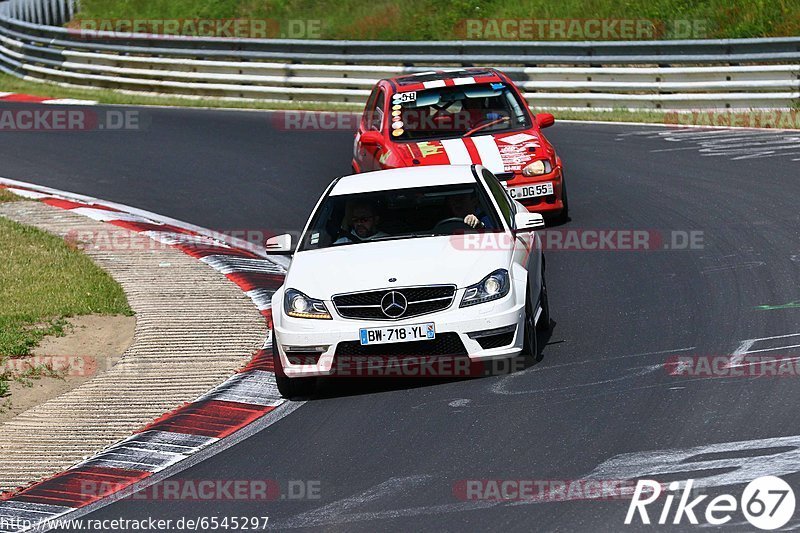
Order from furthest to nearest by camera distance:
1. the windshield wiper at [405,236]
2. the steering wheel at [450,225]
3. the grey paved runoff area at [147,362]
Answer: the steering wheel at [450,225] < the windshield wiper at [405,236] < the grey paved runoff area at [147,362]

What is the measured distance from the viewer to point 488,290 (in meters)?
8.47

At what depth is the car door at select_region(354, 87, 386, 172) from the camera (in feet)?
46.1

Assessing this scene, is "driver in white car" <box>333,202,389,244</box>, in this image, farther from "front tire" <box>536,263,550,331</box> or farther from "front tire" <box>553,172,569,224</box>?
"front tire" <box>553,172,569,224</box>

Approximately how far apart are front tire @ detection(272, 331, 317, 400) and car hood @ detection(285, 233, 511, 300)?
0.49 meters

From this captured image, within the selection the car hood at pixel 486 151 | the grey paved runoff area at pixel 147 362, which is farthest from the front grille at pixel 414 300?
the car hood at pixel 486 151

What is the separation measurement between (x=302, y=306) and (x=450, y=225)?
4.51 ft

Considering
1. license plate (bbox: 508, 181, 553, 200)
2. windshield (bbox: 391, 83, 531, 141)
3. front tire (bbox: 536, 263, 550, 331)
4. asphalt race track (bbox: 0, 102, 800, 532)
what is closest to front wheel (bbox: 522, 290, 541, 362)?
asphalt race track (bbox: 0, 102, 800, 532)

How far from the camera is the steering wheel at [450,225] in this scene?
9305 millimetres

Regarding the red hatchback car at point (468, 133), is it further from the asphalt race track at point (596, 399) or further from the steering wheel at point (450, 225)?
the steering wheel at point (450, 225)

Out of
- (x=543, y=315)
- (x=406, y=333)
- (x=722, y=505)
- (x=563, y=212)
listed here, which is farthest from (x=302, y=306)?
(x=563, y=212)

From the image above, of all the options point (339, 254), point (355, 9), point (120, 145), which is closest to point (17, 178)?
point (120, 145)

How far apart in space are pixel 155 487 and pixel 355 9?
2462cm

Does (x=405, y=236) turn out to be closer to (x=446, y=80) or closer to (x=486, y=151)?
(x=486, y=151)

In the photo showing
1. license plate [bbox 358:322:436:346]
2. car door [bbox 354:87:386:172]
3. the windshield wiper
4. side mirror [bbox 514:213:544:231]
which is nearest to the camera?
license plate [bbox 358:322:436:346]
